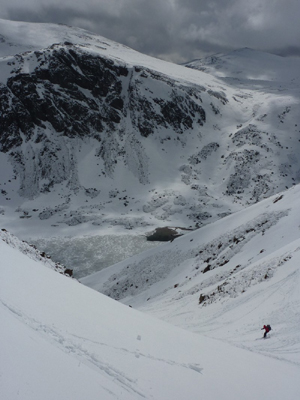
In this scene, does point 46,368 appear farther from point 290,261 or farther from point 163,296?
point 163,296

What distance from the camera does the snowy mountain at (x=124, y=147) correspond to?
236ft

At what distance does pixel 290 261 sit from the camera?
18.8m

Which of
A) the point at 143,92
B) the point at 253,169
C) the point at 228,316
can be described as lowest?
the point at 228,316

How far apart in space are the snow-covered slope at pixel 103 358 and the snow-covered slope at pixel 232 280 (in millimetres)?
3337

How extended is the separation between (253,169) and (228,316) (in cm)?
7334

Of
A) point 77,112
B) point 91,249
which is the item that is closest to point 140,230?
point 91,249

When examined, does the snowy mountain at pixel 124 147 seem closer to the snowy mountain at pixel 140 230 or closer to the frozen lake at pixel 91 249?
the snowy mountain at pixel 140 230

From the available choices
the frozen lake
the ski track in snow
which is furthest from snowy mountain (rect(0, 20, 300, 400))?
the frozen lake

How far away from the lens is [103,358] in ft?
20.2

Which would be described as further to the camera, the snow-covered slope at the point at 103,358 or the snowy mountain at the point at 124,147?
the snowy mountain at the point at 124,147

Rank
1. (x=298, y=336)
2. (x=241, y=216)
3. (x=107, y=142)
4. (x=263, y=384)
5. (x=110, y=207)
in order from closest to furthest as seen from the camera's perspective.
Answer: (x=263, y=384) → (x=298, y=336) → (x=241, y=216) → (x=110, y=207) → (x=107, y=142)

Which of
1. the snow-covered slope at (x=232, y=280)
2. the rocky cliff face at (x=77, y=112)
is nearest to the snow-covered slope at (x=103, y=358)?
the snow-covered slope at (x=232, y=280)

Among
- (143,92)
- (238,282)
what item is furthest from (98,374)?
(143,92)

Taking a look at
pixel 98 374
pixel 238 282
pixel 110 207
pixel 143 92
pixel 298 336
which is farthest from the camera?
pixel 143 92
